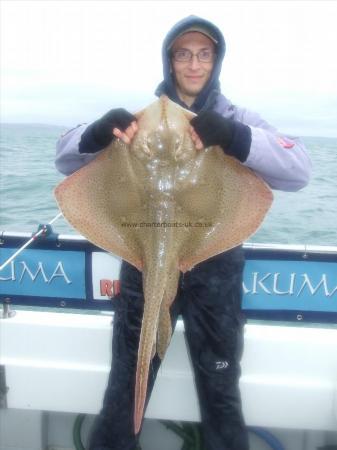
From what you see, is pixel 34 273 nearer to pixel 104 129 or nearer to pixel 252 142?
pixel 104 129

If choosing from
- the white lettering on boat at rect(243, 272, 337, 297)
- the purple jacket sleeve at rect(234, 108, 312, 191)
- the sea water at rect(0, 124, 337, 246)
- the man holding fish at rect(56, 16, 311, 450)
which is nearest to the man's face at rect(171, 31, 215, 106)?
the man holding fish at rect(56, 16, 311, 450)

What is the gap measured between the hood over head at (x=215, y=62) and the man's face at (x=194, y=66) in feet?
0.11

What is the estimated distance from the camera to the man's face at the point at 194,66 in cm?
284

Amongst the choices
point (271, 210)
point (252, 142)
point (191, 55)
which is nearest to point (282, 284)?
point (252, 142)

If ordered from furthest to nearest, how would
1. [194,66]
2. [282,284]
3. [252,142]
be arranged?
[282,284]
[194,66]
[252,142]

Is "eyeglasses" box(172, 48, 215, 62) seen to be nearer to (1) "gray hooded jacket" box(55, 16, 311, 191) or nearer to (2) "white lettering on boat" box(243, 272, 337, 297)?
(1) "gray hooded jacket" box(55, 16, 311, 191)

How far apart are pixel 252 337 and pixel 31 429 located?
162 cm

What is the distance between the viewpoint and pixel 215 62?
2924 mm

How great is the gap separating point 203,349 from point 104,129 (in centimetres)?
133

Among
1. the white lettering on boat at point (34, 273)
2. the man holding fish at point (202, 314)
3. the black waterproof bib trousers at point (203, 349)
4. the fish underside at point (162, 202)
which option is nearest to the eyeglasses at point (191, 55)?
the man holding fish at point (202, 314)

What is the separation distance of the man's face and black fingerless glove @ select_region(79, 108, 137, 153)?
755 millimetres

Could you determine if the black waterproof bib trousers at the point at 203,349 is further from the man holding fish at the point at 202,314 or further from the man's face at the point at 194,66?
the man's face at the point at 194,66

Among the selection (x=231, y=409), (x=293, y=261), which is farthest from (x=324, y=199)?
(x=231, y=409)

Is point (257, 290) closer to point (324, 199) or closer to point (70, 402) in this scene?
point (70, 402)
